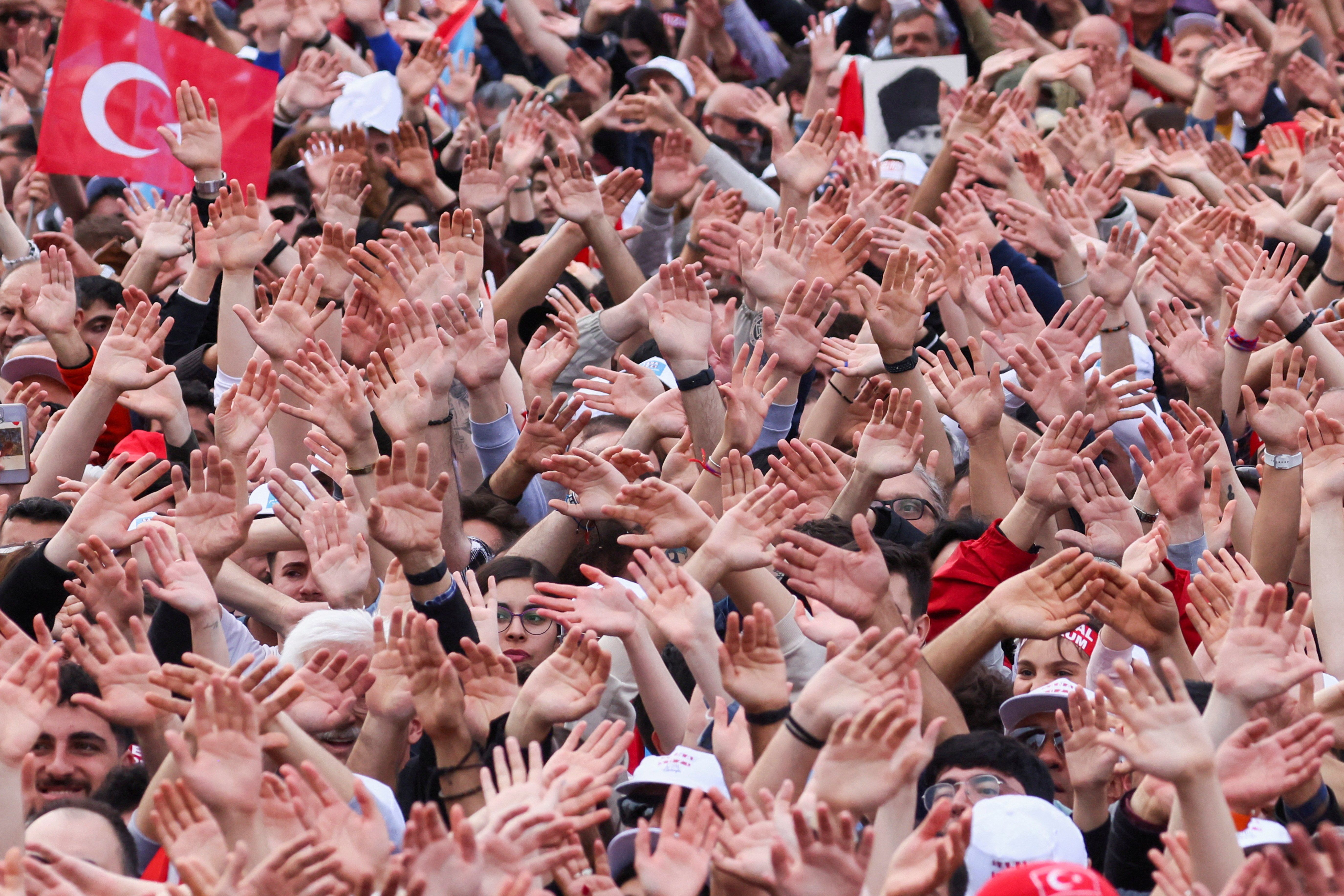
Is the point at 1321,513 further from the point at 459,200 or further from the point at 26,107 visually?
the point at 26,107

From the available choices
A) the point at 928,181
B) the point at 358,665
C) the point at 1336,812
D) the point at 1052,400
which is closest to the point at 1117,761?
the point at 1336,812

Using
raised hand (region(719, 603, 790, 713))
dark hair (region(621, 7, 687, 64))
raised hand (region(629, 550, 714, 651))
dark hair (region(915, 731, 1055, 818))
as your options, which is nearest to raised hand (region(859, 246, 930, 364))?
raised hand (region(629, 550, 714, 651))

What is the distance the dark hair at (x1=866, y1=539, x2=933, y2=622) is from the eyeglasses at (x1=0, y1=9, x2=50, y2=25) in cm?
762

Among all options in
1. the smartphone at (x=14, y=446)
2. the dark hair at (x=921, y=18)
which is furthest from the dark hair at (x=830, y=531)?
the dark hair at (x=921, y=18)

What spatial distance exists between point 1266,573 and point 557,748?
2172mm

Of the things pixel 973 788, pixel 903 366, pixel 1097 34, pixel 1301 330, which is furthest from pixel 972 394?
pixel 1097 34

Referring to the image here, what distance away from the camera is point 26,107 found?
384 inches

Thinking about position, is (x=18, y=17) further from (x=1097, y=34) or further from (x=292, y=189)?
(x=1097, y=34)

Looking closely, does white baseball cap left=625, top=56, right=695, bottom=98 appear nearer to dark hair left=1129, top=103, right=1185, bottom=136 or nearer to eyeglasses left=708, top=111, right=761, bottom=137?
eyeglasses left=708, top=111, right=761, bottom=137

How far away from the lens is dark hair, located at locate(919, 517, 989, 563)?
198 inches

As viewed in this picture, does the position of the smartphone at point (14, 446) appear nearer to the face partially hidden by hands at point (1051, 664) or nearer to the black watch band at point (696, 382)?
the black watch band at point (696, 382)

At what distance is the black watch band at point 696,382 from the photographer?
207 inches

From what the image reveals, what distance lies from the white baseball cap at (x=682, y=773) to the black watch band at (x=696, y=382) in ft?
5.47

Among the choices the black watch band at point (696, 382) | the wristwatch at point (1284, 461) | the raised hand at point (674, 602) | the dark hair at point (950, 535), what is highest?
the raised hand at point (674, 602)
